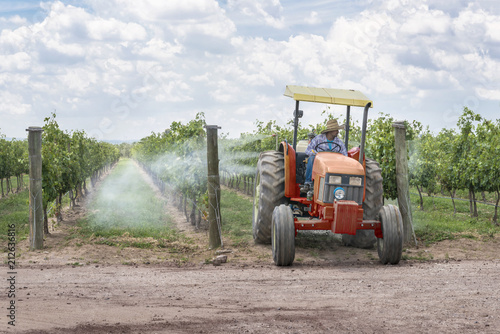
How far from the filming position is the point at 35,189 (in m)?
10.7

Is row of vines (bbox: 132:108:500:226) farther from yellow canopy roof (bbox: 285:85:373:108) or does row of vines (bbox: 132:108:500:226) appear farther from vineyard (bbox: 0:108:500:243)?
yellow canopy roof (bbox: 285:85:373:108)

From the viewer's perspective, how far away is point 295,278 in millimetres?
6828

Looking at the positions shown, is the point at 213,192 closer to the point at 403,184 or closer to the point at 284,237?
the point at 284,237

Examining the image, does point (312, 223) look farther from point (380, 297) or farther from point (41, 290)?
point (41, 290)

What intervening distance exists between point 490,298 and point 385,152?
6.69 metres

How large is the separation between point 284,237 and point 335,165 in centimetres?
140

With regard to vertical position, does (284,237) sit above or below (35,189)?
below

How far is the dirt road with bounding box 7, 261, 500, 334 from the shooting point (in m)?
4.70

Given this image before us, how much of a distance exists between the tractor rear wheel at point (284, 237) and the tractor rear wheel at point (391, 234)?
1460mm

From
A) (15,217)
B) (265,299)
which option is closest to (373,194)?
(265,299)

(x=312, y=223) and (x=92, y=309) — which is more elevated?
(x=312, y=223)

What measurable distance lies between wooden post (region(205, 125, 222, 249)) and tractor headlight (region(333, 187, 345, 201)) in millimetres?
3421

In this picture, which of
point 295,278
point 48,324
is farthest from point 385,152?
point 48,324

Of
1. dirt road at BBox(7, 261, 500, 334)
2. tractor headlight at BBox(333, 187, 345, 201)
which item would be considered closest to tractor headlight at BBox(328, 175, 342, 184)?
tractor headlight at BBox(333, 187, 345, 201)
